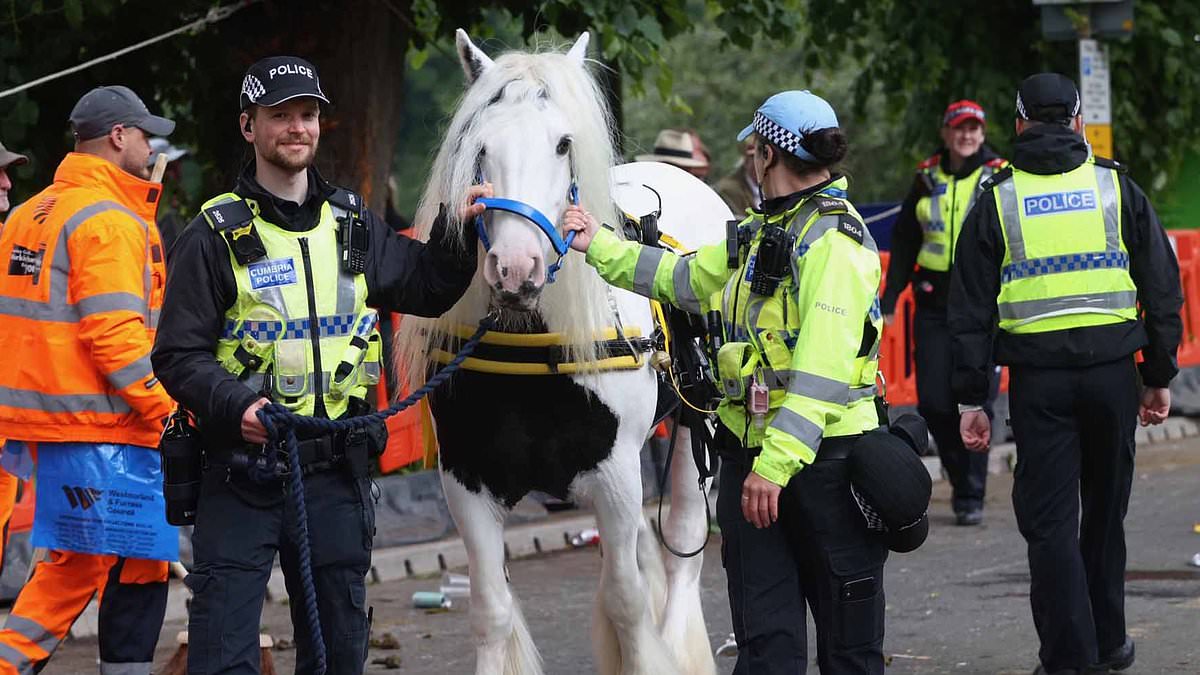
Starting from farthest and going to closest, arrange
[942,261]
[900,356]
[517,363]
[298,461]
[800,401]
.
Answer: [900,356] → [942,261] → [517,363] → [298,461] → [800,401]

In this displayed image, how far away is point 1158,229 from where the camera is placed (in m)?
6.24

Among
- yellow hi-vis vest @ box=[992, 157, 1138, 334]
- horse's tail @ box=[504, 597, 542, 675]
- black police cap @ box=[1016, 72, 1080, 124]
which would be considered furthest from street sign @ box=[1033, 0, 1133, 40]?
horse's tail @ box=[504, 597, 542, 675]

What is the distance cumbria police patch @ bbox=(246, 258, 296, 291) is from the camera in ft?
15.4

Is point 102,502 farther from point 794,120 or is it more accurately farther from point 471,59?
point 794,120

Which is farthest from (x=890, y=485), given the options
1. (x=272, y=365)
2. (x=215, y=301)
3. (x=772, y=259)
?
(x=215, y=301)

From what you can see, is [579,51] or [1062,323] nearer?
[579,51]

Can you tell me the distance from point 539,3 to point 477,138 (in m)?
5.31

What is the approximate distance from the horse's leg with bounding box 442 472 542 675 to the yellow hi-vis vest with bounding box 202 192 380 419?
99 centimetres

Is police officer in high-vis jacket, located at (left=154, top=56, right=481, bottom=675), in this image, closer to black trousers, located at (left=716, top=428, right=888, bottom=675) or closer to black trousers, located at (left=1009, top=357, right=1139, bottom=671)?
black trousers, located at (left=716, top=428, right=888, bottom=675)

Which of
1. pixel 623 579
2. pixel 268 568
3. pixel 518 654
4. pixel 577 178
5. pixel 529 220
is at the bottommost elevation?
pixel 518 654

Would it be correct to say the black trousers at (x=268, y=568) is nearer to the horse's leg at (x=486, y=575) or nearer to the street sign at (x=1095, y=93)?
the horse's leg at (x=486, y=575)

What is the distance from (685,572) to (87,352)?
2.46 meters

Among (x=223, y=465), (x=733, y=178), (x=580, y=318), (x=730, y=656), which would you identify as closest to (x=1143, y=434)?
(x=733, y=178)

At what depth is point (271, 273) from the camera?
472 centimetres
